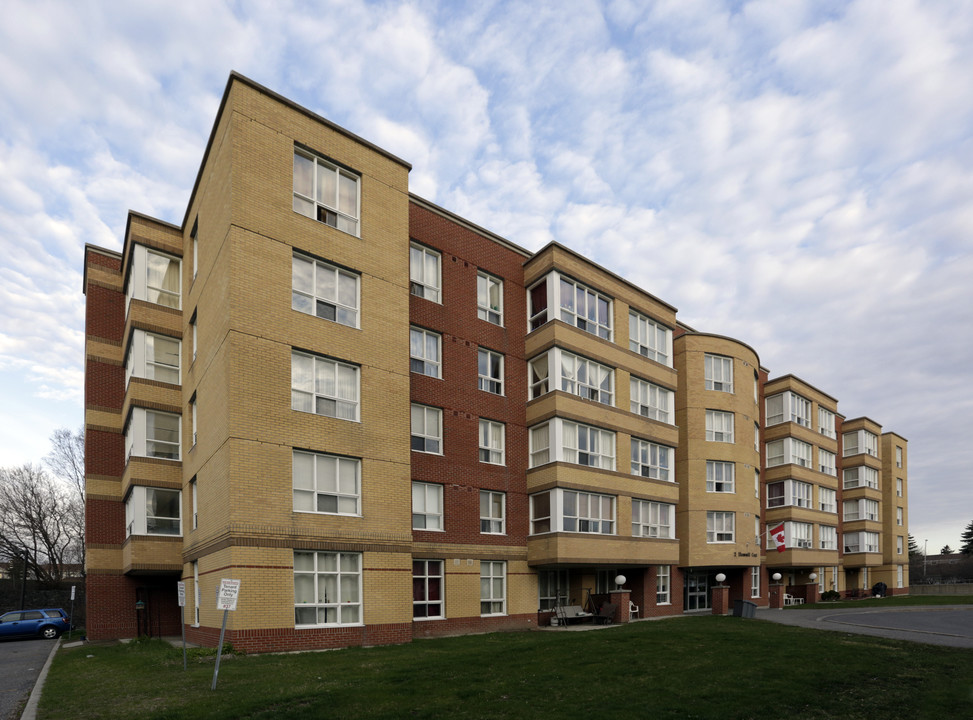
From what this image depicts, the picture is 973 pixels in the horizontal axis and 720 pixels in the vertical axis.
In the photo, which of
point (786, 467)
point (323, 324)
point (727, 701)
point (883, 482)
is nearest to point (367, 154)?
point (323, 324)

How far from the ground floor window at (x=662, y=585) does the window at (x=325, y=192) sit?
20.5 metres

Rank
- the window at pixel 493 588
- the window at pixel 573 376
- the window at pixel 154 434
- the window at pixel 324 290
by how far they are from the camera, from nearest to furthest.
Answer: the window at pixel 324 290 < the window at pixel 154 434 < the window at pixel 493 588 < the window at pixel 573 376

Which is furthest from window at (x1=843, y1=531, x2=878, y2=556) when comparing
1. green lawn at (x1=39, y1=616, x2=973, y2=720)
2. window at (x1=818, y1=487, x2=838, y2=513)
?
green lawn at (x1=39, y1=616, x2=973, y2=720)

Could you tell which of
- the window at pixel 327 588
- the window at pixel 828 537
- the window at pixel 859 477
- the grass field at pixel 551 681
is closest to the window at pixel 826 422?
the window at pixel 828 537

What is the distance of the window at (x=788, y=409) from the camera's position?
47312 millimetres

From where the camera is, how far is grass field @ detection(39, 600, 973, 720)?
1211 centimetres

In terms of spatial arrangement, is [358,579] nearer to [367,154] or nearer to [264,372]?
[264,372]

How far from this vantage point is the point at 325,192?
74.1ft

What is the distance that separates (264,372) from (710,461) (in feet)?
78.2

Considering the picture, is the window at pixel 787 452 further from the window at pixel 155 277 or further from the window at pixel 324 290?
the window at pixel 155 277

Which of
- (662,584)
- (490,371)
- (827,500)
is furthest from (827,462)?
(490,371)

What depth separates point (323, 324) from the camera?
846 inches

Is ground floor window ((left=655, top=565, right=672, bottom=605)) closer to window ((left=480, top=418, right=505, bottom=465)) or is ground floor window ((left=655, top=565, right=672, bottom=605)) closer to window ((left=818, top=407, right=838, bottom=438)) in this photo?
window ((left=480, top=418, right=505, bottom=465))

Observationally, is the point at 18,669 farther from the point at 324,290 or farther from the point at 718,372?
the point at 718,372
